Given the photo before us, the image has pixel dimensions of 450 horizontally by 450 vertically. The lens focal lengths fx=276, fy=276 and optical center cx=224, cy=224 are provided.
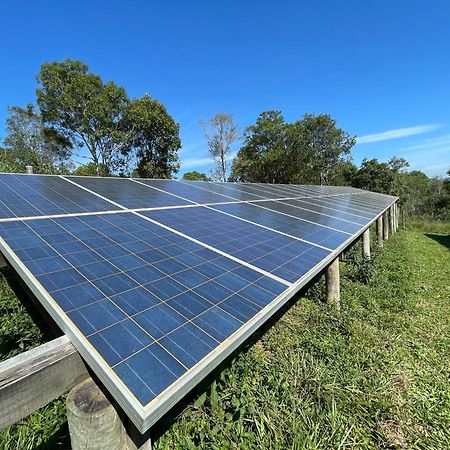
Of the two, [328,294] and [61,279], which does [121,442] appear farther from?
[328,294]

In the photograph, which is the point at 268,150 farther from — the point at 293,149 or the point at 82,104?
the point at 82,104

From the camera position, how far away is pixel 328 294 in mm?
5781

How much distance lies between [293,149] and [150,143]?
16.7 metres

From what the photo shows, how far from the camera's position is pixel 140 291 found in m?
2.36

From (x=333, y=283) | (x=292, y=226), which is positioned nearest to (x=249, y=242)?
(x=292, y=226)

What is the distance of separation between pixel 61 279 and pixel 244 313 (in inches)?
61.8

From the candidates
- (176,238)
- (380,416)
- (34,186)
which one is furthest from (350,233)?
(34,186)

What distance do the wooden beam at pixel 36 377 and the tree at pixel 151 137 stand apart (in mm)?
21170

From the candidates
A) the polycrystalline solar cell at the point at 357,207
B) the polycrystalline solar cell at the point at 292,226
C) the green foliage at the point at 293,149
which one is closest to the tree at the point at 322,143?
the green foliage at the point at 293,149

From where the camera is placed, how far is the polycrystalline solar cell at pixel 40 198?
3.77 metres

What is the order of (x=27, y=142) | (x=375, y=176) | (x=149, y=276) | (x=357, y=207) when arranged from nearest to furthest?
1. (x=149, y=276)
2. (x=357, y=207)
3. (x=27, y=142)
4. (x=375, y=176)

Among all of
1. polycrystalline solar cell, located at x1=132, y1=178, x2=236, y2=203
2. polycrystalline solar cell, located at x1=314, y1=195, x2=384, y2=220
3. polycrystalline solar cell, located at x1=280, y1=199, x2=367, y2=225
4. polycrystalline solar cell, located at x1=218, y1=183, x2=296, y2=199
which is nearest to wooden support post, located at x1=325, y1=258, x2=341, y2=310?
polycrystalline solar cell, located at x1=280, y1=199, x2=367, y2=225

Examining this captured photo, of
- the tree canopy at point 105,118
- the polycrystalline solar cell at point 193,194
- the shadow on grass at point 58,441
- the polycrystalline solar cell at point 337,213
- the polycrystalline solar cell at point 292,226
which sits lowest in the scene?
the shadow on grass at point 58,441

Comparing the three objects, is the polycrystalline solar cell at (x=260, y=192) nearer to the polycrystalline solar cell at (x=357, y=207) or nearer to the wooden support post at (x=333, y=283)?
the polycrystalline solar cell at (x=357, y=207)
